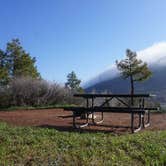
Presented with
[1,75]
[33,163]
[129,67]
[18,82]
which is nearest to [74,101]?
[18,82]

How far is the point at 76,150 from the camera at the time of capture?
6.44m

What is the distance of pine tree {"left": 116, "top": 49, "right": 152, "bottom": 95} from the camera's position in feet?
→ 116

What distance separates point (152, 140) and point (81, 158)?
1857mm

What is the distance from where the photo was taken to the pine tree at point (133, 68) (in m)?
35.3

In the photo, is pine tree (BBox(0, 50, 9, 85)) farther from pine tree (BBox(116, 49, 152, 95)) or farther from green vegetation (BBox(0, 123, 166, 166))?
green vegetation (BBox(0, 123, 166, 166))

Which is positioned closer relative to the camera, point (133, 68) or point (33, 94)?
point (33, 94)

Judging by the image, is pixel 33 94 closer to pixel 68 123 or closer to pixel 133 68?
pixel 68 123

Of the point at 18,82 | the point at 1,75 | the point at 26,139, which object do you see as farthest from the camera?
the point at 1,75

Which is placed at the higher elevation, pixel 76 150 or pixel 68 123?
pixel 68 123

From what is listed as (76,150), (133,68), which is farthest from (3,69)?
(76,150)

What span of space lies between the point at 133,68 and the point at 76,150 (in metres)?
29.7

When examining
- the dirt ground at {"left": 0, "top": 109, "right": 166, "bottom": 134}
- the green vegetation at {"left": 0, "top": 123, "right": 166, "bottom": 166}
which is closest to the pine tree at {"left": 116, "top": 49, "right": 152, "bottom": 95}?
the dirt ground at {"left": 0, "top": 109, "right": 166, "bottom": 134}

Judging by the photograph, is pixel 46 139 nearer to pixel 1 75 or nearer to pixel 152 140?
pixel 152 140

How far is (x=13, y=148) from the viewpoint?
6.44 meters
